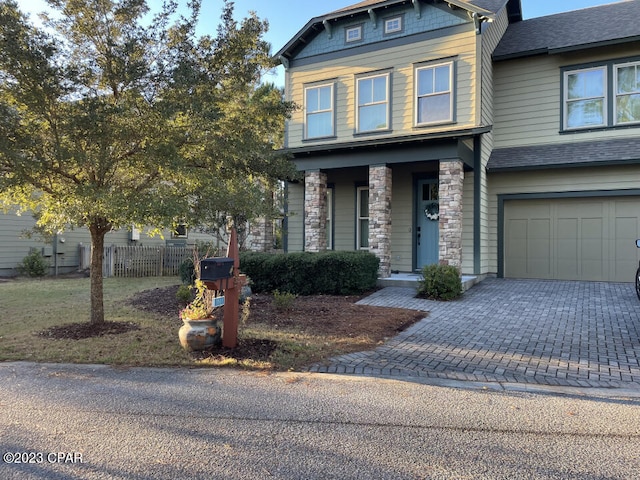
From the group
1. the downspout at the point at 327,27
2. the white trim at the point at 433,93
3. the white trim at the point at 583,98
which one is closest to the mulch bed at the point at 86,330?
the white trim at the point at 433,93

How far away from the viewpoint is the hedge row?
32.7 ft

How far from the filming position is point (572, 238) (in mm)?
11477

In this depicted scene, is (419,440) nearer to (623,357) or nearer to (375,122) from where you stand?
(623,357)

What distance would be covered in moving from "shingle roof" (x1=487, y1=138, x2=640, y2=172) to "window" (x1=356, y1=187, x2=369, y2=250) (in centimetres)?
356

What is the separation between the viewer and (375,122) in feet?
39.9

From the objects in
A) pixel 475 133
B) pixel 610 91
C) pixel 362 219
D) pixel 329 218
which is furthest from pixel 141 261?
pixel 610 91

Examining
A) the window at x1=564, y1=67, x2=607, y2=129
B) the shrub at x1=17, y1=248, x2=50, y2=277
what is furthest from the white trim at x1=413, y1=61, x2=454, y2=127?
the shrub at x1=17, y1=248, x2=50, y2=277

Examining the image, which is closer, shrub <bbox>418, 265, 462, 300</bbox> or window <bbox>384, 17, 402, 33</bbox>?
shrub <bbox>418, 265, 462, 300</bbox>

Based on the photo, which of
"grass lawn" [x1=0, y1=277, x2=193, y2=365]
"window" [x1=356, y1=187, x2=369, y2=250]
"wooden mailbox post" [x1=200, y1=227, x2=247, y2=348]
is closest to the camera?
"grass lawn" [x1=0, y1=277, x2=193, y2=365]

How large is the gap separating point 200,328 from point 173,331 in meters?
1.53

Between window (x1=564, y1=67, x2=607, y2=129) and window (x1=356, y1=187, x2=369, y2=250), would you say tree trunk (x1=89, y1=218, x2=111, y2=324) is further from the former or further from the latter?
window (x1=564, y1=67, x2=607, y2=129)

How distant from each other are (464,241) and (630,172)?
4.16 metres

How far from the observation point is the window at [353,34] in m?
12.5

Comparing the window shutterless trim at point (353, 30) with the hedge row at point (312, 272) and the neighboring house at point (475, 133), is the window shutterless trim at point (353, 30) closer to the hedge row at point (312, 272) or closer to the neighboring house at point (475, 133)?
the neighboring house at point (475, 133)
